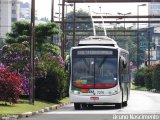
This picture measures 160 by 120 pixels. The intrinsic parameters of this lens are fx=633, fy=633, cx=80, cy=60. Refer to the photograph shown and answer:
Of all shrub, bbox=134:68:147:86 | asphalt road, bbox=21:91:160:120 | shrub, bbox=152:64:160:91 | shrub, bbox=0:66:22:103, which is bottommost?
shrub, bbox=134:68:147:86

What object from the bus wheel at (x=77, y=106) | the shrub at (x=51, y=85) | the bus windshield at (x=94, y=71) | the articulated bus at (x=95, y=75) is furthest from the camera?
the shrub at (x=51, y=85)

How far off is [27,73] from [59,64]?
465 cm

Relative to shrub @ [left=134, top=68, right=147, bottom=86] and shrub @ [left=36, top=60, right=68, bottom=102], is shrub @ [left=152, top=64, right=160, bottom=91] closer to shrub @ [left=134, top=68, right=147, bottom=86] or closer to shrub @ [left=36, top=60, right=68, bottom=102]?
shrub @ [left=134, top=68, right=147, bottom=86]

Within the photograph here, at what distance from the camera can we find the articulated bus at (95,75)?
33344 millimetres

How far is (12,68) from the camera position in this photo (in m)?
39.3

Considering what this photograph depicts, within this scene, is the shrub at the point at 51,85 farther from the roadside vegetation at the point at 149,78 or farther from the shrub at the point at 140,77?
the shrub at the point at 140,77

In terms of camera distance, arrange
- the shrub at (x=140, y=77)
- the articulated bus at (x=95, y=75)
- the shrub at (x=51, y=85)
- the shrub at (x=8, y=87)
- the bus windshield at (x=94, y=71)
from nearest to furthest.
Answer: the shrub at (x=8, y=87) → the articulated bus at (x=95, y=75) → the bus windshield at (x=94, y=71) → the shrub at (x=51, y=85) → the shrub at (x=140, y=77)

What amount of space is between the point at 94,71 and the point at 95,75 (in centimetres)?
22

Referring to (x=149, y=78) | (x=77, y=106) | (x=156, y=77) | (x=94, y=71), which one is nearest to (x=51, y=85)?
(x=77, y=106)

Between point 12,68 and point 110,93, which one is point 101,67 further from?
point 12,68

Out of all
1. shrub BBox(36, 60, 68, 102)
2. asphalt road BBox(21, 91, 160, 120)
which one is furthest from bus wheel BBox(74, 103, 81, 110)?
shrub BBox(36, 60, 68, 102)

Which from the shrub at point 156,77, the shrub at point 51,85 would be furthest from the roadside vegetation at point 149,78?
the shrub at point 51,85

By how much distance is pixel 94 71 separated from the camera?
33625mm

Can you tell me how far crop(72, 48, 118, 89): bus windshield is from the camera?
3350 centimetres
